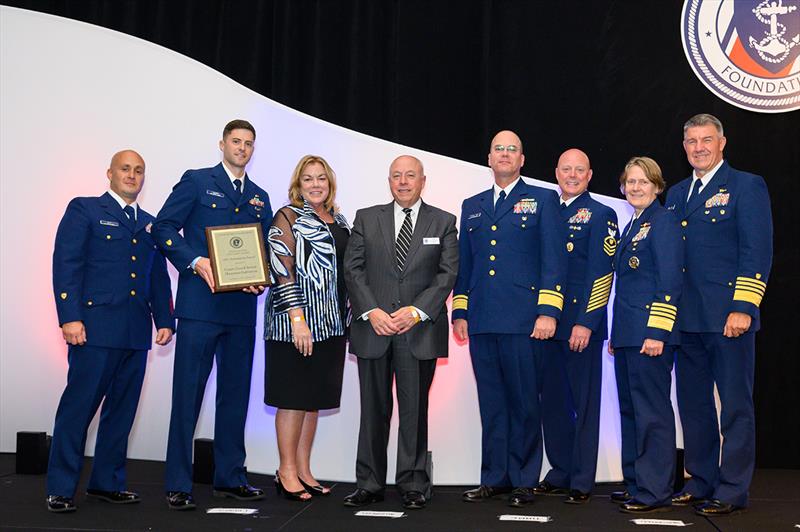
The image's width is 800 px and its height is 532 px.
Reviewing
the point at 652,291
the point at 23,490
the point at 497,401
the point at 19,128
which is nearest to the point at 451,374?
the point at 497,401

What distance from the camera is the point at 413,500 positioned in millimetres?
3701

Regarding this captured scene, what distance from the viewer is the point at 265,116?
4895 millimetres

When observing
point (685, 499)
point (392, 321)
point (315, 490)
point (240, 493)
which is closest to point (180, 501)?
point (240, 493)

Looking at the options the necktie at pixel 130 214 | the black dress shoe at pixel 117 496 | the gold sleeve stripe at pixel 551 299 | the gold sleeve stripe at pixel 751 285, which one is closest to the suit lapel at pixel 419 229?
the gold sleeve stripe at pixel 551 299

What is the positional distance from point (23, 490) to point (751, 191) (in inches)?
152

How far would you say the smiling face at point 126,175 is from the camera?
152 inches

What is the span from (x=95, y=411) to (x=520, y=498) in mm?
2002

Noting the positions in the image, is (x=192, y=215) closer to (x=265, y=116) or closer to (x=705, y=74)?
(x=265, y=116)

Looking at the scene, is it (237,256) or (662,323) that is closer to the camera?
(662,323)

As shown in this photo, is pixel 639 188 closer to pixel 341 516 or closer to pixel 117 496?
pixel 341 516

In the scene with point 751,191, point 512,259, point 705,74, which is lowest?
point 512,259

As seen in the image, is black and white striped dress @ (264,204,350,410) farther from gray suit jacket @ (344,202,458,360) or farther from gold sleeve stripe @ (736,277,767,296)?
gold sleeve stripe @ (736,277,767,296)

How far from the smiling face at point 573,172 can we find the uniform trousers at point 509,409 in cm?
82

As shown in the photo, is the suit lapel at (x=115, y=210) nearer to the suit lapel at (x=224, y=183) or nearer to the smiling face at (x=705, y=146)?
the suit lapel at (x=224, y=183)
